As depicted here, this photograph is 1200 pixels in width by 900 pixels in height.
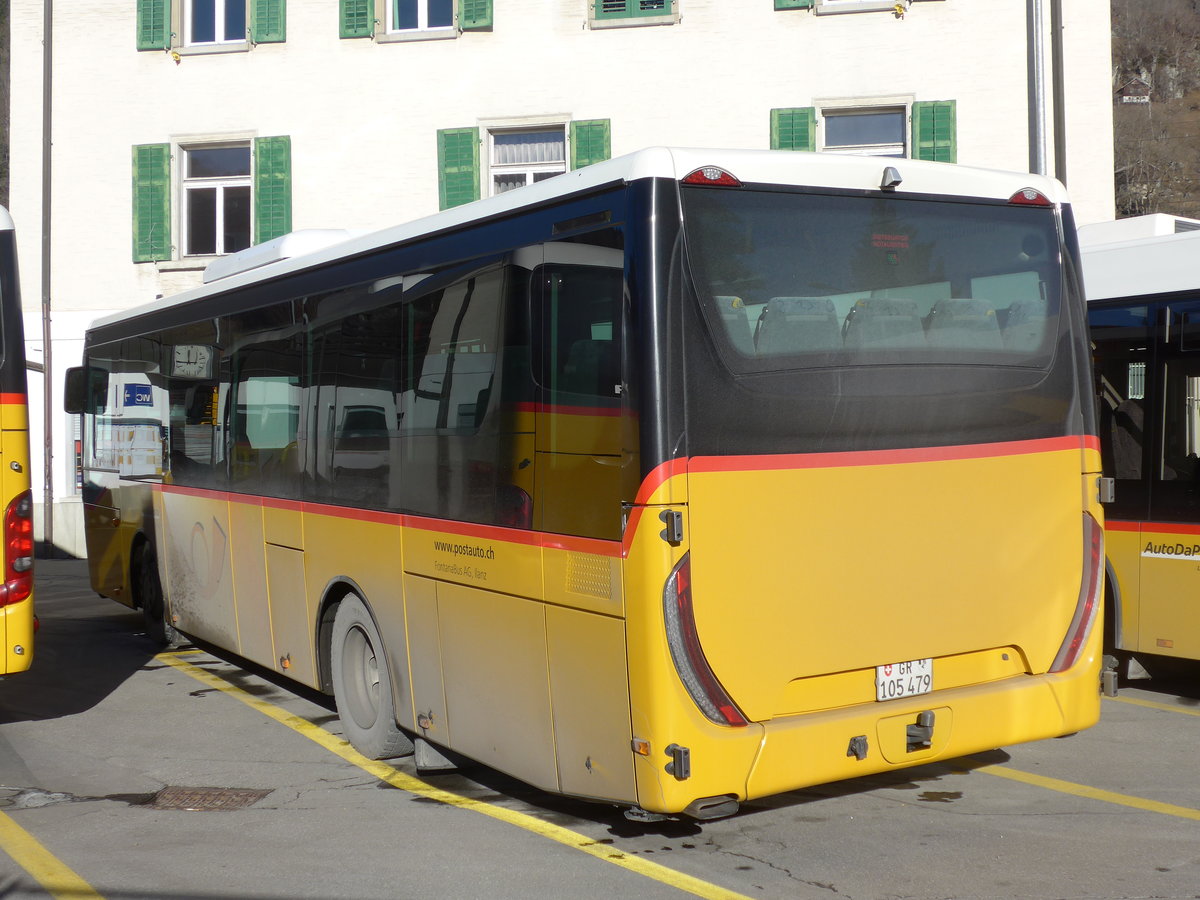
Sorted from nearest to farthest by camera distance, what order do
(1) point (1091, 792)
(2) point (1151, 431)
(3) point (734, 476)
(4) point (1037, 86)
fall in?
(3) point (734, 476), (1) point (1091, 792), (2) point (1151, 431), (4) point (1037, 86)

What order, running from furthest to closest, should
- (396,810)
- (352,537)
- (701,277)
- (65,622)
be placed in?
(65,622)
(352,537)
(396,810)
(701,277)

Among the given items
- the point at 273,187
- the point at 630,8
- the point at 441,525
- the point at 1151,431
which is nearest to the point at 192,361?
the point at 441,525

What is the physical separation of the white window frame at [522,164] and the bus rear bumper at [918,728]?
1460 cm

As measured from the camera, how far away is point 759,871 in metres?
5.14

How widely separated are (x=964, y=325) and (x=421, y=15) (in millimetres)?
15975

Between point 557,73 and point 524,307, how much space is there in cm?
1459

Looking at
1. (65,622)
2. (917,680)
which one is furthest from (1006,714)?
(65,622)

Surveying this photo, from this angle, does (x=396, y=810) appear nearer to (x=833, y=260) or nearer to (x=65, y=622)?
(x=833, y=260)

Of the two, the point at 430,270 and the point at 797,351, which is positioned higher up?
the point at 430,270

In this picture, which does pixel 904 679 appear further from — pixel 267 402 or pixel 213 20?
pixel 213 20

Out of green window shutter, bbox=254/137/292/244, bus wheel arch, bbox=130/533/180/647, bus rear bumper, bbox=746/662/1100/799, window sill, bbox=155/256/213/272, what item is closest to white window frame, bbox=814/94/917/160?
green window shutter, bbox=254/137/292/244

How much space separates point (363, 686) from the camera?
7219mm

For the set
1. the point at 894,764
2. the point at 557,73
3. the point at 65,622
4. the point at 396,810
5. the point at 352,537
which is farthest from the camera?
the point at 557,73

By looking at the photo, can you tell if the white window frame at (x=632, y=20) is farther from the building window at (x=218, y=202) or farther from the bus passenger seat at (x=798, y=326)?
the bus passenger seat at (x=798, y=326)
